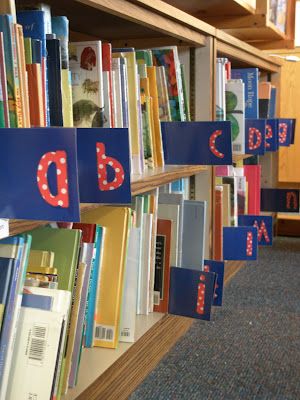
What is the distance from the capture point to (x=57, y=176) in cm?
76

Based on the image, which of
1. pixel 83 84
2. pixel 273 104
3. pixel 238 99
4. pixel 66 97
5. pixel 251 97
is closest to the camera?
pixel 66 97

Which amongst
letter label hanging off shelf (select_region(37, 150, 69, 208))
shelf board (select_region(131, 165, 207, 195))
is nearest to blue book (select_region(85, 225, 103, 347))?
shelf board (select_region(131, 165, 207, 195))

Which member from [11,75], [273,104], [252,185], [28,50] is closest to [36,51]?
[28,50]

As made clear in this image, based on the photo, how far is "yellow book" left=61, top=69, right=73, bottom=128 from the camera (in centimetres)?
111

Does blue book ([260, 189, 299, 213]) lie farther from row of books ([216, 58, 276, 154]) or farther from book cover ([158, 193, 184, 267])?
book cover ([158, 193, 184, 267])

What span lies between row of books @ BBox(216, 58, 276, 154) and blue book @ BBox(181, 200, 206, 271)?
54cm

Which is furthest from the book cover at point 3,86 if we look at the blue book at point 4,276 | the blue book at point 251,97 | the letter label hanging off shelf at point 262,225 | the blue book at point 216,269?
the blue book at point 251,97

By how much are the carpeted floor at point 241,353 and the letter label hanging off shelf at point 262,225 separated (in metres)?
0.32

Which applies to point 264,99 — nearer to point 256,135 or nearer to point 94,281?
point 256,135

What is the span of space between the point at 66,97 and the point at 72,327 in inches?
17.8

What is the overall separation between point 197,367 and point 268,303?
0.74m

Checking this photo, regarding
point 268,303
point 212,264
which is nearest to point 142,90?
point 212,264

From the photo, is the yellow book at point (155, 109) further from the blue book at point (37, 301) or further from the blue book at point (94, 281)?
the blue book at point (37, 301)

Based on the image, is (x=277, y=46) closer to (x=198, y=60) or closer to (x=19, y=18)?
(x=198, y=60)
